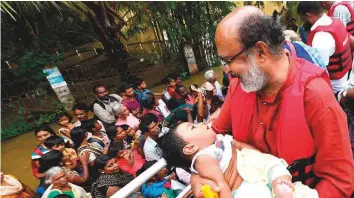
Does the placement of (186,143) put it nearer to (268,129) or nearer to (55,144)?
(268,129)

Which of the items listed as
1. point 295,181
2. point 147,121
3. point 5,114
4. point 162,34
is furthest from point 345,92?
point 5,114

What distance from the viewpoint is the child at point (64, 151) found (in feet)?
11.9

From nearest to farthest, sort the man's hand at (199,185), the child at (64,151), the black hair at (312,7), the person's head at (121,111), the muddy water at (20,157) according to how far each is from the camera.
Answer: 1. the man's hand at (199,185)
2. the black hair at (312,7)
3. the child at (64,151)
4. the person's head at (121,111)
5. the muddy water at (20,157)

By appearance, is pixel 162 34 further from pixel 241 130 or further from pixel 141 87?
pixel 241 130

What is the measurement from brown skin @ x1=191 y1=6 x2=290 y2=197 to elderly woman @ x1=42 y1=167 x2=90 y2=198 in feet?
7.66

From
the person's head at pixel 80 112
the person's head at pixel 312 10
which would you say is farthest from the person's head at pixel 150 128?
the person's head at pixel 312 10

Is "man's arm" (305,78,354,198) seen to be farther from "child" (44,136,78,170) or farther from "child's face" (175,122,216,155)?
"child" (44,136,78,170)

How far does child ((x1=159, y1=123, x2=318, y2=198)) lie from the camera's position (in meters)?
1.29

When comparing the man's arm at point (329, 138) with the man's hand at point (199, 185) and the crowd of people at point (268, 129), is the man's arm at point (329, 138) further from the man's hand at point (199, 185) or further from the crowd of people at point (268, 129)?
the man's hand at point (199, 185)

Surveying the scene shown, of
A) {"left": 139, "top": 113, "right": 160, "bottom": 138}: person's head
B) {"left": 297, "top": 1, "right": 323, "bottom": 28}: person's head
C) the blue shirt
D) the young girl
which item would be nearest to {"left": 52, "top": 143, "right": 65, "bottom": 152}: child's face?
the young girl

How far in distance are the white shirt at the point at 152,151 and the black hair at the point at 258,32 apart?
2.41 meters

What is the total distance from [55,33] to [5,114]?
9.48 feet

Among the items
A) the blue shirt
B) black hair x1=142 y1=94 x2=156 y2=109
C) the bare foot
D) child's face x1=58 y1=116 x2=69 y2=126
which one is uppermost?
the bare foot

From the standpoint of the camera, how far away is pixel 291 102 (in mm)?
1234
